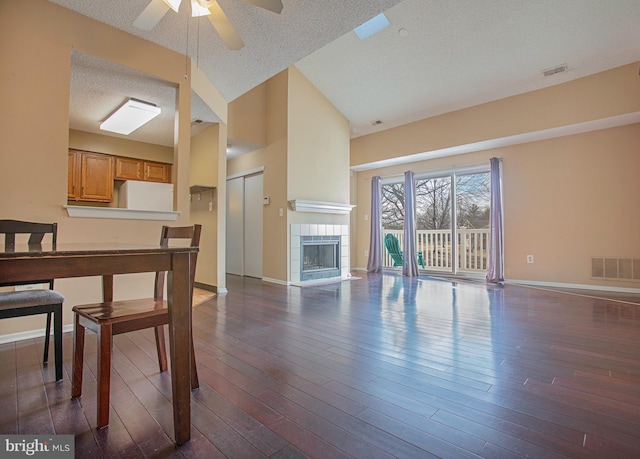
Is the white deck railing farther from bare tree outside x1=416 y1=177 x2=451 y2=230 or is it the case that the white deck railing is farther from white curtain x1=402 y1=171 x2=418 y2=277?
white curtain x1=402 y1=171 x2=418 y2=277

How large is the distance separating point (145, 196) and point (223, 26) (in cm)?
305

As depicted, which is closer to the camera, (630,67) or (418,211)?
(630,67)

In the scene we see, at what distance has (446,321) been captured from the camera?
284cm

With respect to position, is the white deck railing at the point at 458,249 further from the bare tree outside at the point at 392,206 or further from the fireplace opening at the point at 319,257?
the fireplace opening at the point at 319,257

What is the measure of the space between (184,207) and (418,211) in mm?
4733

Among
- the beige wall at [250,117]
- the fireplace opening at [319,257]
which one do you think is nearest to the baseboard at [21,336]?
the fireplace opening at [319,257]

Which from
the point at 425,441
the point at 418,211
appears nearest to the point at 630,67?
the point at 418,211

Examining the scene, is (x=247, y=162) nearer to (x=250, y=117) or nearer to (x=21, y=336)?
(x=250, y=117)

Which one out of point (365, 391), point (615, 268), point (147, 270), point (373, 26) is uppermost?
point (373, 26)

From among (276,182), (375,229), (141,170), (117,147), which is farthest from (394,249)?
(117,147)

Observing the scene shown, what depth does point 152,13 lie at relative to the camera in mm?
2146

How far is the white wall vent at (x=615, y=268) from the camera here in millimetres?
4293

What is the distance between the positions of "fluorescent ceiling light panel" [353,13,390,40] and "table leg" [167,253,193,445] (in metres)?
4.13

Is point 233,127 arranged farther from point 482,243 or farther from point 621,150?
point 621,150
